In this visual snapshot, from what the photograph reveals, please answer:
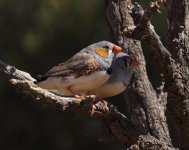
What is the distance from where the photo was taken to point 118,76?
566 centimetres

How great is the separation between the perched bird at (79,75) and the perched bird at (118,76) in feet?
0.35

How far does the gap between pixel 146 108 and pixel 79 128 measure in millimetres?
4317

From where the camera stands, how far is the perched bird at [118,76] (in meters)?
5.55

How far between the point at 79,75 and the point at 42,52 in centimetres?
446

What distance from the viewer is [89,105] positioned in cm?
458

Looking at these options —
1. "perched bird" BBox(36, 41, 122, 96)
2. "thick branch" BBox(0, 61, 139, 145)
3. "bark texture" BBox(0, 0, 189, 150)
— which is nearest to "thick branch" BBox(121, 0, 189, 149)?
"bark texture" BBox(0, 0, 189, 150)

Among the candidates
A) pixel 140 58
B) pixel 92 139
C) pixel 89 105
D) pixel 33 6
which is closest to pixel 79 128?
pixel 92 139

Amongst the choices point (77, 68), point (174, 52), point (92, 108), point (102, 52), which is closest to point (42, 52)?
point (102, 52)

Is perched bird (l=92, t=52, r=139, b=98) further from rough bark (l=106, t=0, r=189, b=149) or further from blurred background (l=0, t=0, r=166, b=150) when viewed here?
blurred background (l=0, t=0, r=166, b=150)

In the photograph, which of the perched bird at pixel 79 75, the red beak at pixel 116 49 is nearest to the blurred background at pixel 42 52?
the red beak at pixel 116 49

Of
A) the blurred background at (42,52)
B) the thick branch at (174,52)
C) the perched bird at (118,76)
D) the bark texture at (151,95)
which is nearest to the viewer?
the bark texture at (151,95)

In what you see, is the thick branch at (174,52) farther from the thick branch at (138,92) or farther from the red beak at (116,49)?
the red beak at (116,49)

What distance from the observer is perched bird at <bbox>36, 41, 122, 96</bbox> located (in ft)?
17.5

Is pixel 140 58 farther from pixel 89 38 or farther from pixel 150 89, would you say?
pixel 89 38
